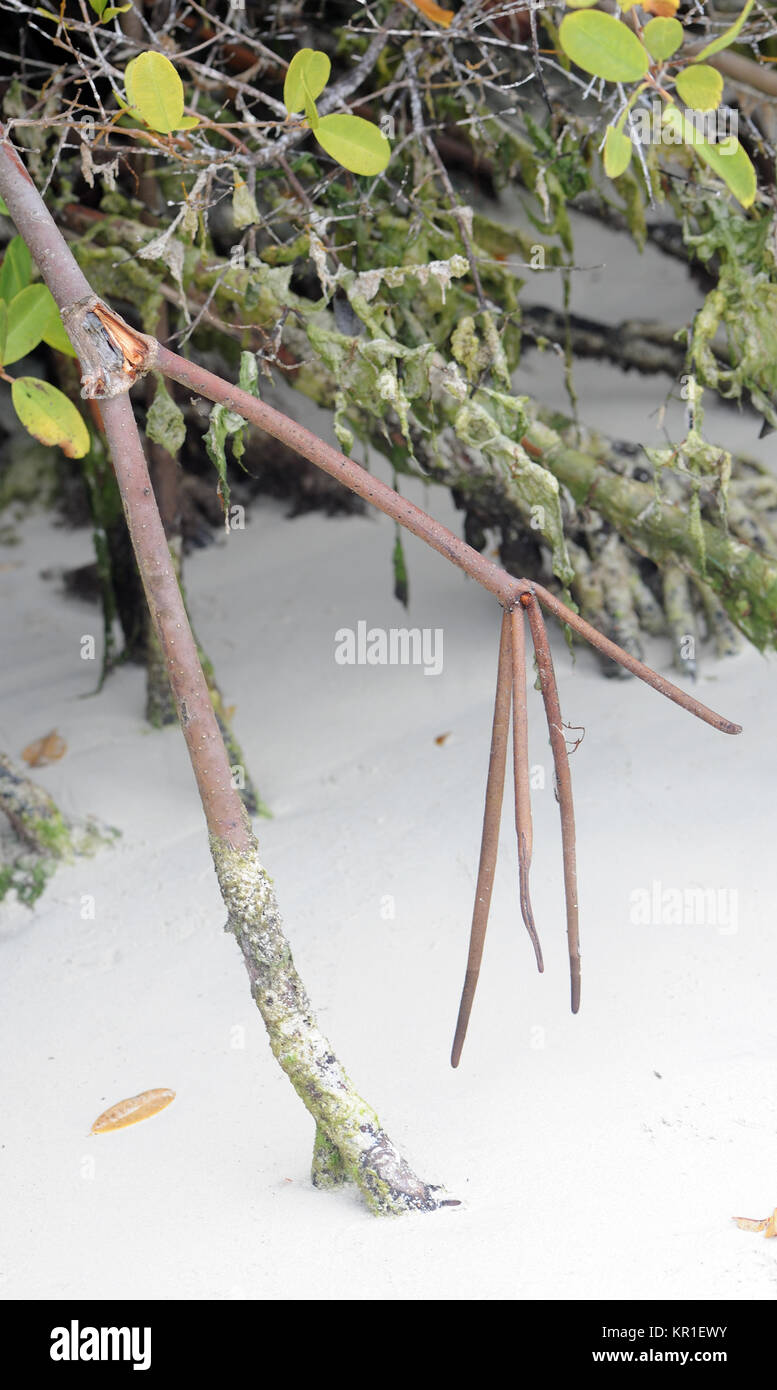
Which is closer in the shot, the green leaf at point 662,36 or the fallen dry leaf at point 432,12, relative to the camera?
the green leaf at point 662,36

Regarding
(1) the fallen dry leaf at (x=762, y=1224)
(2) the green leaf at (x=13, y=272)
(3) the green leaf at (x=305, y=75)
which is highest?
(3) the green leaf at (x=305, y=75)

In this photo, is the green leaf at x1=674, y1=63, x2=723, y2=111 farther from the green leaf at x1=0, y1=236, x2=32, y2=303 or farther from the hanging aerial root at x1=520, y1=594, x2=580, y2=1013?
the green leaf at x1=0, y1=236, x2=32, y2=303

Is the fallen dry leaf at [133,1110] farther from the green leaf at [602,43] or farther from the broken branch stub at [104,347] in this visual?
the green leaf at [602,43]

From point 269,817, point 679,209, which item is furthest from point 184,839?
point 679,209

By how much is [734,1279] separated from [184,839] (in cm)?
150

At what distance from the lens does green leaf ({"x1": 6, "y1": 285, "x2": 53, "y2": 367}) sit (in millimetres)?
1515

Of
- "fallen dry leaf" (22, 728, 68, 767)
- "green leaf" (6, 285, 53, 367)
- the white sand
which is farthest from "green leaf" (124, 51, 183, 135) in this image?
"fallen dry leaf" (22, 728, 68, 767)

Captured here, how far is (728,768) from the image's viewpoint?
7.06ft

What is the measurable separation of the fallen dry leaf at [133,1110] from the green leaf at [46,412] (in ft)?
2.98

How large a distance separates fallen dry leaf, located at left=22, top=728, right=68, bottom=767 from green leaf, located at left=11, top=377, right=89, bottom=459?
1230 millimetres

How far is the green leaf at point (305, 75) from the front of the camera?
1.41m

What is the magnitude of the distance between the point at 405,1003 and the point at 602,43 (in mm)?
1309

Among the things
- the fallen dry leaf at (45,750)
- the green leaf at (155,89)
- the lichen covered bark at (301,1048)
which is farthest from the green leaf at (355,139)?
the fallen dry leaf at (45,750)
